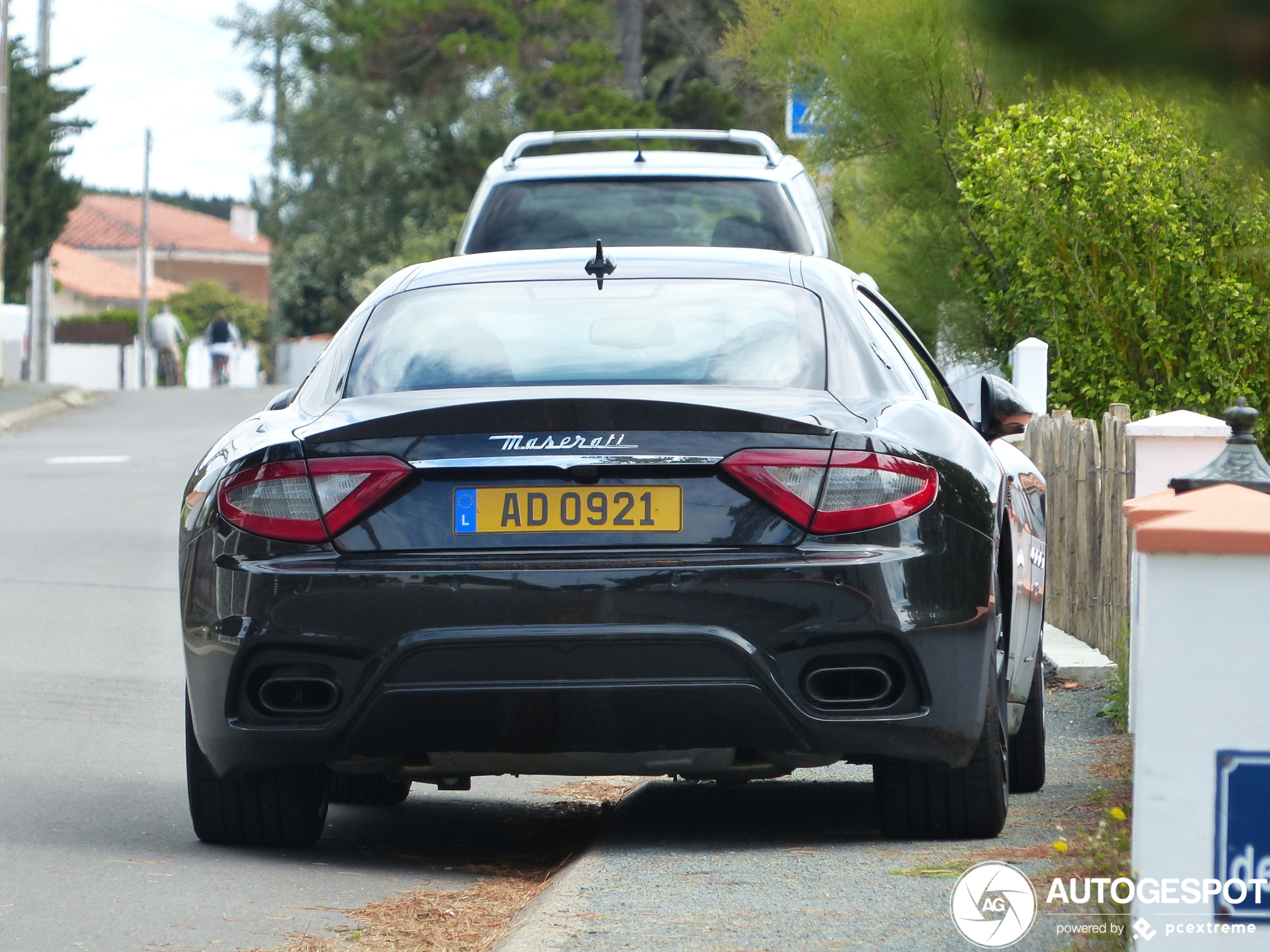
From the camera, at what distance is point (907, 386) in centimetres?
532

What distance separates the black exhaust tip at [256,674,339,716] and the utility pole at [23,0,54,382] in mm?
36385

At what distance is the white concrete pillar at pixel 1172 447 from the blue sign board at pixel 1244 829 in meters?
4.88

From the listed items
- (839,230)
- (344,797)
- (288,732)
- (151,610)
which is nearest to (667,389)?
(288,732)

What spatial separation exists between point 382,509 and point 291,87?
4616 centimetres

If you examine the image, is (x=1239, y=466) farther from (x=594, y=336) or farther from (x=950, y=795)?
(x=594, y=336)

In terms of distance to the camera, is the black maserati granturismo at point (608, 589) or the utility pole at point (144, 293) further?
the utility pole at point (144, 293)

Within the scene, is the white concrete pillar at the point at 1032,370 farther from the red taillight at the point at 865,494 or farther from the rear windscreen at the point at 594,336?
the red taillight at the point at 865,494

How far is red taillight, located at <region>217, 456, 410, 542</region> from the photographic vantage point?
4.76 metres

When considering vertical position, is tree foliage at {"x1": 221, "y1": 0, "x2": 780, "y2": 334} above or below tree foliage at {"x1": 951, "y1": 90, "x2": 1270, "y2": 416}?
above

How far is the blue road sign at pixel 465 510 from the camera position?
4.72 meters

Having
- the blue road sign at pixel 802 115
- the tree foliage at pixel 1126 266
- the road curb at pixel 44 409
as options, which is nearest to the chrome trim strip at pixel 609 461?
the tree foliage at pixel 1126 266

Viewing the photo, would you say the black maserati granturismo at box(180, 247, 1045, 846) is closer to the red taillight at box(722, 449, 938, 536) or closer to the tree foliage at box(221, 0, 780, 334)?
the red taillight at box(722, 449, 938, 536)

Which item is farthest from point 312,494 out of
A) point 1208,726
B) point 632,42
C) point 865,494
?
point 632,42

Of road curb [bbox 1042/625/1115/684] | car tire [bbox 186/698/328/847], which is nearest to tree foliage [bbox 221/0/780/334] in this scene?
road curb [bbox 1042/625/1115/684]
